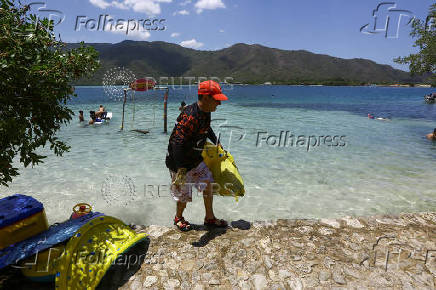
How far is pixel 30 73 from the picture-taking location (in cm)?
276

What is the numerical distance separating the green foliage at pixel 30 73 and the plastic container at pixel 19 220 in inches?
20.6

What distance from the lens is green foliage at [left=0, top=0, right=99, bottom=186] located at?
8.70 ft

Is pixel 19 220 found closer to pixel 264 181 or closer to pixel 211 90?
pixel 211 90

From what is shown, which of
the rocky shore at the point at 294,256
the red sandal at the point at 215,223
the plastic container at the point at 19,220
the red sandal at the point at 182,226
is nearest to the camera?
the plastic container at the point at 19,220

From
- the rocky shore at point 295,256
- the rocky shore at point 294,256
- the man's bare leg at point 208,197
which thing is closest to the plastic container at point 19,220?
the rocky shore at point 294,256

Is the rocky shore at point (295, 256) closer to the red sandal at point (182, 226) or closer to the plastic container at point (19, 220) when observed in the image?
the red sandal at point (182, 226)

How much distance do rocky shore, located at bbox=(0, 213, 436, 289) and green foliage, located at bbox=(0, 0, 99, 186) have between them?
2.30 metres

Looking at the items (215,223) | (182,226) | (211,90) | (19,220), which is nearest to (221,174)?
(215,223)

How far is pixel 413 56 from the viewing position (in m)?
15.6

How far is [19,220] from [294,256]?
3963mm

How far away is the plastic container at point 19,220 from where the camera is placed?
320cm

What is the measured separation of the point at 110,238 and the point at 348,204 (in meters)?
6.16

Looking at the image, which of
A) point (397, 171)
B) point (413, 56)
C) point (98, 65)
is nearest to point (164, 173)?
point (98, 65)

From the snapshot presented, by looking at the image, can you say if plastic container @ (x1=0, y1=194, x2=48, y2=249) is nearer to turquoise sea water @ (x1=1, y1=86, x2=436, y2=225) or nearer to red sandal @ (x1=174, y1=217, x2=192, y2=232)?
red sandal @ (x1=174, y1=217, x2=192, y2=232)
